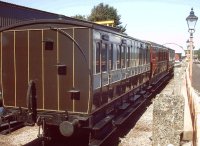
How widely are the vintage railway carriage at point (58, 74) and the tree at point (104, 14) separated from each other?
60.7 meters

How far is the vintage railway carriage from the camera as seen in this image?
7.15m

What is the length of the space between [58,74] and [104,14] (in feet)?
206

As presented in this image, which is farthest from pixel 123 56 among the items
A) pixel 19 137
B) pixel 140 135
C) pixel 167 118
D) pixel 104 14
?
pixel 104 14

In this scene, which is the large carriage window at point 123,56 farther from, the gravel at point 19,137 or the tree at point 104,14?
the tree at point 104,14

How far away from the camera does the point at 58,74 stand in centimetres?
747

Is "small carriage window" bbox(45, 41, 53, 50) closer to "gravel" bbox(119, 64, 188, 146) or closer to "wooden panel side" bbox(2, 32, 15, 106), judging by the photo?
"wooden panel side" bbox(2, 32, 15, 106)

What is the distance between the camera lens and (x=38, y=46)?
25.1 feet

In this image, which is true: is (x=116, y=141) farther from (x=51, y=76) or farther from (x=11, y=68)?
(x=11, y=68)

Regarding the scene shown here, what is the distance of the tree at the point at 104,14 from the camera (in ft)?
224

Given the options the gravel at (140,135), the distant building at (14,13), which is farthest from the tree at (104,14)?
the gravel at (140,135)

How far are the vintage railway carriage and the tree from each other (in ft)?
199

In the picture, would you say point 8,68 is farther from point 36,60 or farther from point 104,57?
point 104,57

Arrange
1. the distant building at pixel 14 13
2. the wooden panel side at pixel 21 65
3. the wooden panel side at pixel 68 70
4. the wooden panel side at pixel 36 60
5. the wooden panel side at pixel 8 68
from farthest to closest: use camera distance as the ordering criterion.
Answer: the distant building at pixel 14 13 → the wooden panel side at pixel 8 68 → the wooden panel side at pixel 21 65 → the wooden panel side at pixel 36 60 → the wooden panel side at pixel 68 70

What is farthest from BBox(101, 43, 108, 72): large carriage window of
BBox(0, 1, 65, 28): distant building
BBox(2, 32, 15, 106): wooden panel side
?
BBox(0, 1, 65, 28): distant building
